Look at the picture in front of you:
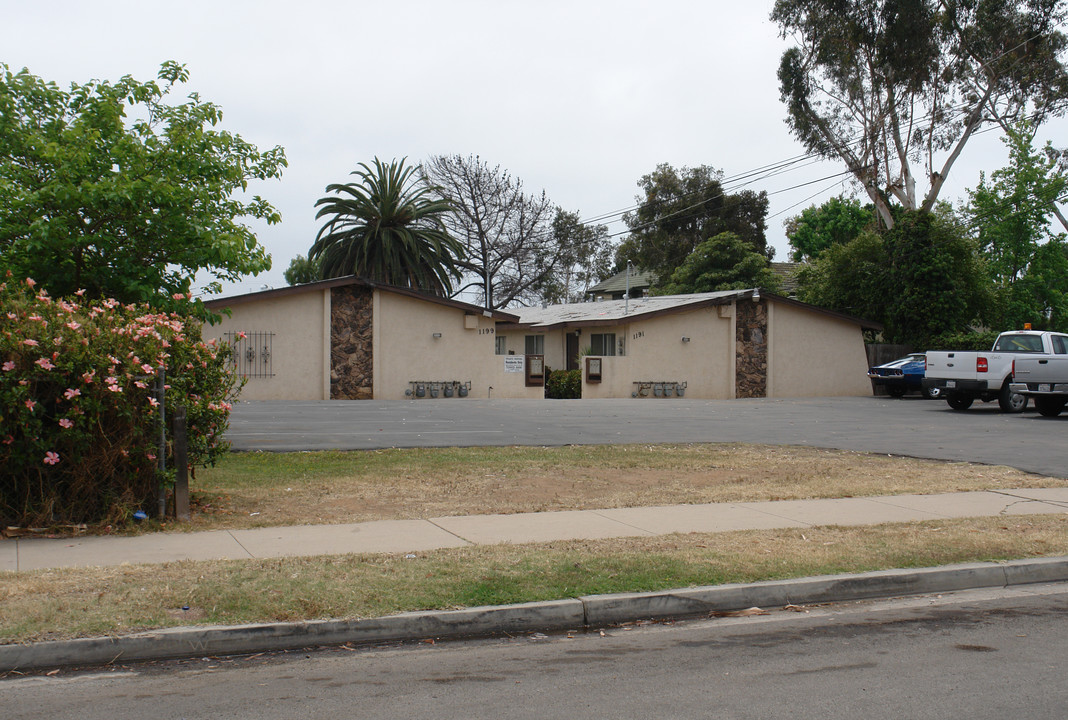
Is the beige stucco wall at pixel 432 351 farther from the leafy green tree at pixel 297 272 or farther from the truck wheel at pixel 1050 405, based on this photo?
the leafy green tree at pixel 297 272

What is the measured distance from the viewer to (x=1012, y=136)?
46.4 m

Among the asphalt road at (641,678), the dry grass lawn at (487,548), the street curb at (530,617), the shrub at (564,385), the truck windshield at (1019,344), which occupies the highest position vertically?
the truck windshield at (1019,344)

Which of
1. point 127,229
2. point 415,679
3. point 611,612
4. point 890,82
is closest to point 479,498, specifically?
point 611,612

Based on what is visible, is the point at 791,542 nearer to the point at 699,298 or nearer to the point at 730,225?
the point at 699,298

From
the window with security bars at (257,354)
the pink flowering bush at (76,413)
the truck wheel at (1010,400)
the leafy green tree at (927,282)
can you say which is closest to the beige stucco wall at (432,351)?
the window with security bars at (257,354)

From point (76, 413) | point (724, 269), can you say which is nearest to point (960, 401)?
point (76, 413)

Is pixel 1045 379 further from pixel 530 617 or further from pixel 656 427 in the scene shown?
pixel 530 617

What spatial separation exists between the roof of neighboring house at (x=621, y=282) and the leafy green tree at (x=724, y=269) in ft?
29.1

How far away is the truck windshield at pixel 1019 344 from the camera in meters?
25.2

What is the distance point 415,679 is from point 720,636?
2.17 m

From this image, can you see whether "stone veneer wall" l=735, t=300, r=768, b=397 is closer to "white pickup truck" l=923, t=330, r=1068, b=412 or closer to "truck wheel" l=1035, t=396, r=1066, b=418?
"white pickup truck" l=923, t=330, r=1068, b=412

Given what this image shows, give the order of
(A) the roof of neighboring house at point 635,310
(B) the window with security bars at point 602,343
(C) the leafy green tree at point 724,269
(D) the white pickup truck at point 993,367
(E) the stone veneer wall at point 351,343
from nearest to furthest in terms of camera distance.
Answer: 1. (D) the white pickup truck at point 993,367
2. (E) the stone veneer wall at point 351,343
3. (A) the roof of neighboring house at point 635,310
4. (B) the window with security bars at point 602,343
5. (C) the leafy green tree at point 724,269

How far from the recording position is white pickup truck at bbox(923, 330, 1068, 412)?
25195mm

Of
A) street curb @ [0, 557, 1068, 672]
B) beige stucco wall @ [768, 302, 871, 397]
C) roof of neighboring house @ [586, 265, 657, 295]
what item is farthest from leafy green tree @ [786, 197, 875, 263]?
street curb @ [0, 557, 1068, 672]
